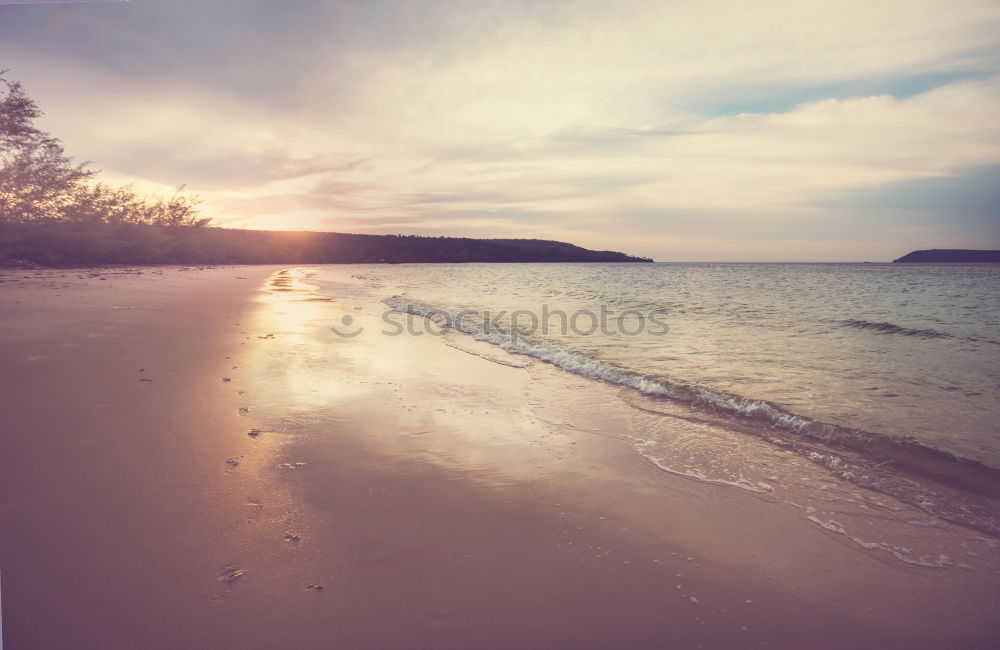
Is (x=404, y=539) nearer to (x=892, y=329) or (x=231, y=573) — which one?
(x=231, y=573)

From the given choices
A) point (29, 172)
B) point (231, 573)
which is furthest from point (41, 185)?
point (231, 573)

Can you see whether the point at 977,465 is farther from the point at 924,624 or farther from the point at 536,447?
the point at 536,447

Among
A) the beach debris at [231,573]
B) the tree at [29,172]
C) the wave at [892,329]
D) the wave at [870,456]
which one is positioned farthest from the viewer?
the tree at [29,172]

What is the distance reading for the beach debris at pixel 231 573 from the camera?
240 cm

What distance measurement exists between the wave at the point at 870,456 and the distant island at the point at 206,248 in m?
34.8

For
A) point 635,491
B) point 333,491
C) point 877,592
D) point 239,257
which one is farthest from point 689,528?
point 239,257

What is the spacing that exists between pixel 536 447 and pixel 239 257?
83.2m

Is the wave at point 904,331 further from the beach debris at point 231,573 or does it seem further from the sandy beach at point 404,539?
the beach debris at point 231,573

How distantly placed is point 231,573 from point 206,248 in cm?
7517

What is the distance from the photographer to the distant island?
29856mm

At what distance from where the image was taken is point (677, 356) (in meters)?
9.66

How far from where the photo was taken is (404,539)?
2898 mm

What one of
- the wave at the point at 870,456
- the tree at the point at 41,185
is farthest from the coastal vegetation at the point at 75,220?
the wave at the point at 870,456

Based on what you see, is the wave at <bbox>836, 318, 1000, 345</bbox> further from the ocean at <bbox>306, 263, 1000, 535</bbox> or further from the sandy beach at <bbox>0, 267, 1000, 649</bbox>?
the sandy beach at <bbox>0, 267, 1000, 649</bbox>
